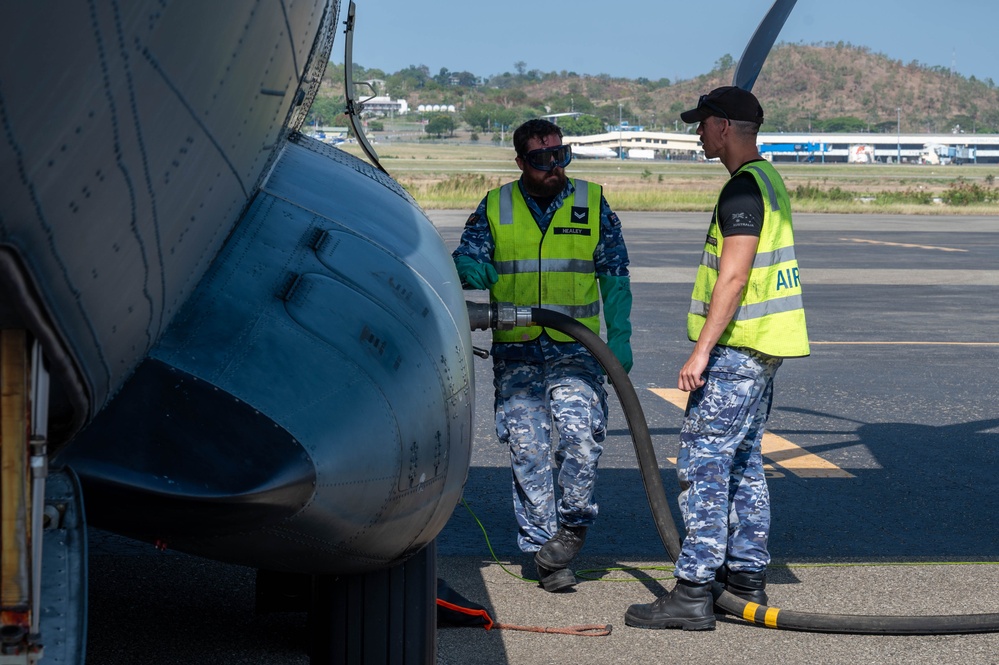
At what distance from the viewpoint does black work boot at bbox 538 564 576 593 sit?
490 cm

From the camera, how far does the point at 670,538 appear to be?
478 cm

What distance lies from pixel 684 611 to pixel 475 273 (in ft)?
5.27

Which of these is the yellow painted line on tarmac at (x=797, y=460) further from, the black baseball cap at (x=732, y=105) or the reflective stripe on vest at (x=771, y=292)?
the black baseball cap at (x=732, y=105)

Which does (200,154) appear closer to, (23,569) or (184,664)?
(23,569)

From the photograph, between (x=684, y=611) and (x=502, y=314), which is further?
(x=502, y=314)

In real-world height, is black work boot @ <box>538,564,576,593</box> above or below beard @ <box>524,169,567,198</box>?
below

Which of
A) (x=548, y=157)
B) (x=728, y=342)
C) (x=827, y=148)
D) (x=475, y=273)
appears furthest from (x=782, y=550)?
(x=827, y=148)

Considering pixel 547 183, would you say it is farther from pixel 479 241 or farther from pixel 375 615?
pixel 375 615

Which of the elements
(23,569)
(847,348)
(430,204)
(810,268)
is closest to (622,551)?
(23,569)

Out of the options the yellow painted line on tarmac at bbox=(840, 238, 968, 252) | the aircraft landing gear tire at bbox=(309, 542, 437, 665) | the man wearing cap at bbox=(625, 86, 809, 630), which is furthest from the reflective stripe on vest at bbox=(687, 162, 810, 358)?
the yellow painted line on tarmac at bbox=(840, 238, 968, 252)

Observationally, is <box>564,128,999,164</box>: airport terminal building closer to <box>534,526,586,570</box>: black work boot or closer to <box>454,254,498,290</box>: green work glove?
<box>454,254,498,290</box>: green work glove

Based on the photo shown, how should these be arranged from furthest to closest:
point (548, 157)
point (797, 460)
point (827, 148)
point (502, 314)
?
point (827, 148)
point (797, 460)
point (548, 157)
point (502, 314)

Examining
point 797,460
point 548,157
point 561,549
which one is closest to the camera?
point 561,549

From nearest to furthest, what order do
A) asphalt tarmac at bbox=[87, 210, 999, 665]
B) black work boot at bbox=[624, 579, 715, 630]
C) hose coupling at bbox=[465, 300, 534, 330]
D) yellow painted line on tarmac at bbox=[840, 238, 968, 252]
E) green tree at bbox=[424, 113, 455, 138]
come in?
asphalt tarmac at bbox=[87, 210, 999, 665]
black work boot at bbox=[624, 579, 715, 630]
hose coupling at bbox=[465, 300, 534, 330]
yellow painted line on tarmac at bbox=[840, 238, 968, 252]
green tree at bbox=[424, 113, 455, 138]
